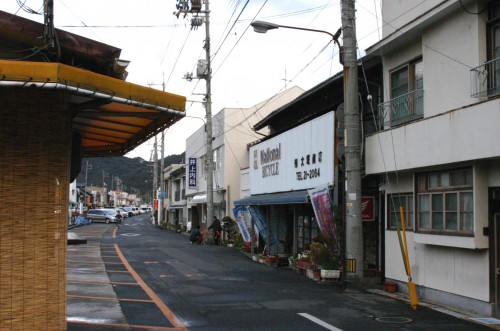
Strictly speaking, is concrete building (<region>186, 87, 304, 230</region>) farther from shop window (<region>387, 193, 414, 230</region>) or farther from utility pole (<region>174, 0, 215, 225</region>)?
shop window (<region>387, 193, 414, 230</region>)

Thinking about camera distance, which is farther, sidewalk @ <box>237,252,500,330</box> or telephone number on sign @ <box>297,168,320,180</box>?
telephone number on sign @ <box>297,168,320,180</box>

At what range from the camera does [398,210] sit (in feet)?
45.7

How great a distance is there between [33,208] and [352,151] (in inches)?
380

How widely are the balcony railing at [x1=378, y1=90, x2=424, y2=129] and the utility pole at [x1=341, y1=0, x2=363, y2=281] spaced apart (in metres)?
0.85

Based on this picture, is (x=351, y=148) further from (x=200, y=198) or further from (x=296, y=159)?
(x=200, y=198)

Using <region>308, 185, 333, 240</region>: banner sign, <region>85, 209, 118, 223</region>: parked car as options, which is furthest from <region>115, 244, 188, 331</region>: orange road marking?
<region>85, 209, 118, 223</region>: parked car

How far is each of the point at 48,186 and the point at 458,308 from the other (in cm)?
884

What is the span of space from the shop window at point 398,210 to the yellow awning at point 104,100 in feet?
25.3

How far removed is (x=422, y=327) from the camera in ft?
30.5

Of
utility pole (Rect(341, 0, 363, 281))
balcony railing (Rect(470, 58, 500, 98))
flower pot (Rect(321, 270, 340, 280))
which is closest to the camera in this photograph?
balcony railing (Rect(470, 58, 500, 98))

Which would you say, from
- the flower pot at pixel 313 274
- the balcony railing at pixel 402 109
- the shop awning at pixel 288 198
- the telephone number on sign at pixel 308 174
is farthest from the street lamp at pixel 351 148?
the telephone number on sign at pixel 308 174

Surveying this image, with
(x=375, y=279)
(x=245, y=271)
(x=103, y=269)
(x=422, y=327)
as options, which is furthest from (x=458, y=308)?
(x=103, y=269)

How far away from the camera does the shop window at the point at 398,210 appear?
13414mm

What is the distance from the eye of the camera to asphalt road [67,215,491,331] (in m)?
9.20
